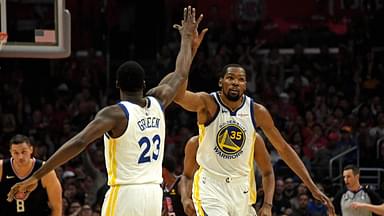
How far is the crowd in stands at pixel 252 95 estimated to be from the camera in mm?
15969

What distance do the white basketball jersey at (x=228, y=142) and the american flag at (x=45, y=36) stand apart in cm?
208

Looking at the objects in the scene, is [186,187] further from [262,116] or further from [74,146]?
[74,146]

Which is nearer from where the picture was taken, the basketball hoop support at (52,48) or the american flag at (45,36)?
the basketball hoop support at (52,48)

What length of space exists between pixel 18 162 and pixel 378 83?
12145 mm

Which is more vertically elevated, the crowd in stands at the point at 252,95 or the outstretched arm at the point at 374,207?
the crowd in stands at the point at 252,95

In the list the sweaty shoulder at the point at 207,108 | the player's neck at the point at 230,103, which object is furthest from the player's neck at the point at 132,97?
the player's neck at the point at 230,103

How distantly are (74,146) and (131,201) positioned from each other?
2.05ft

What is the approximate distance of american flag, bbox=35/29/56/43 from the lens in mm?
9047

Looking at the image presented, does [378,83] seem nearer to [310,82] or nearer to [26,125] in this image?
[310,82]

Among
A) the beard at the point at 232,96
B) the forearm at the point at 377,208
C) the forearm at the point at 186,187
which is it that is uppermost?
the beard at the point at 232,96

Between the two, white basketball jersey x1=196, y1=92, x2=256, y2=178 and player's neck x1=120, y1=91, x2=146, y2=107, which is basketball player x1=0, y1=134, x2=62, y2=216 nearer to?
white basketball jersey x1=196, y1=92, x2=256, y2=178

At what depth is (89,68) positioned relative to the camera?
1917 cm

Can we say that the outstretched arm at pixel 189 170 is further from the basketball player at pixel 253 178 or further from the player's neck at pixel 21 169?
the player's neck at pixel 21 169

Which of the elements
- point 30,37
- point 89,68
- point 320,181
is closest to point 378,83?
point 320,181
